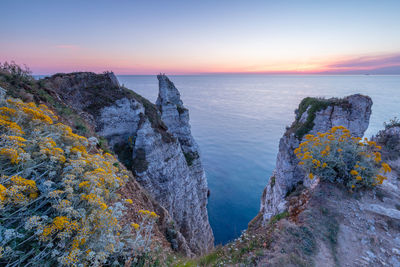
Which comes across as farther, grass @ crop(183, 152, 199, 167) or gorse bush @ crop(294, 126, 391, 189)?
grass @ crop(183, 152, 199, 167)

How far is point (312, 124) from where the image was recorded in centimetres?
1232

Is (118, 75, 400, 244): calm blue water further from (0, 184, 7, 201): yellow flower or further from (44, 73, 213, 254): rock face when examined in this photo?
(0, 184, 7, 201): yellow flower

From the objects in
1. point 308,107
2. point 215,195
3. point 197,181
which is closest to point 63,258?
point 308,107

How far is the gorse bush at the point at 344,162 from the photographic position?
256 inches

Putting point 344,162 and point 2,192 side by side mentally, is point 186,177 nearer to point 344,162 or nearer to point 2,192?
point 344,162

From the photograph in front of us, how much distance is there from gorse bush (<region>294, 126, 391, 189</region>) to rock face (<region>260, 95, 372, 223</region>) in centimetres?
425

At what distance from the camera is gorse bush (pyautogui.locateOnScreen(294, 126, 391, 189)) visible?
6500 mm

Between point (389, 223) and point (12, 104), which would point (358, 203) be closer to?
point (389, 223)

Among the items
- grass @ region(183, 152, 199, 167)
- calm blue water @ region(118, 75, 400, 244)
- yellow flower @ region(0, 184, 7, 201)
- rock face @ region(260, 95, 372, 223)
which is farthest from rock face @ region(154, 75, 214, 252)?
yellow flower @ region(0, 184, 7, 201)

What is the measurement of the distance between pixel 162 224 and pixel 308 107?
1286 centimetres

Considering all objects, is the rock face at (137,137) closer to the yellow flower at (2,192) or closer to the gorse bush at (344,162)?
the gorse bush at (344,162)

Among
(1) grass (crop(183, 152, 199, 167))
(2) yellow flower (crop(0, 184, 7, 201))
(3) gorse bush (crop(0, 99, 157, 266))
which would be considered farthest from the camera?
(1) grass (crop(183, 152, 199, 167))

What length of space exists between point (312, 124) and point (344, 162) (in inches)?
245

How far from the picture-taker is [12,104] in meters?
4.12
